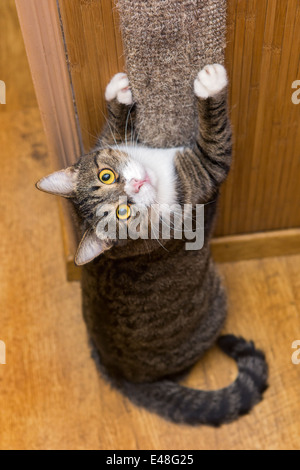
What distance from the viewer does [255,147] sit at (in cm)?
139

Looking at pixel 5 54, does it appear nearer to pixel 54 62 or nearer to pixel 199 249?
pixel 54 62

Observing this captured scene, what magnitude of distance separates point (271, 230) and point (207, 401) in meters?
0.59

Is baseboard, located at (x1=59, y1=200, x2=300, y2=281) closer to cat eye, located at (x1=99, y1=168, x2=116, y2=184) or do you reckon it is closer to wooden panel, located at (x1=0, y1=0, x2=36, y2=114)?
cat eye, located at (x1=99, y1=168, x2=116, y2=184)

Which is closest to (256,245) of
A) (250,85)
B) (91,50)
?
(250,85)

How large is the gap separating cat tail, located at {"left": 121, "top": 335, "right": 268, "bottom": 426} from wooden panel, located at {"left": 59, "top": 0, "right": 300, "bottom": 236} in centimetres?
46

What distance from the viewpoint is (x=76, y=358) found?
159cm

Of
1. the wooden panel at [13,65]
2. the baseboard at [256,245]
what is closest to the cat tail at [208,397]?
the baseboard at [256,245]

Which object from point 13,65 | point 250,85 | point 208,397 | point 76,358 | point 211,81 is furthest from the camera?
point 13,65

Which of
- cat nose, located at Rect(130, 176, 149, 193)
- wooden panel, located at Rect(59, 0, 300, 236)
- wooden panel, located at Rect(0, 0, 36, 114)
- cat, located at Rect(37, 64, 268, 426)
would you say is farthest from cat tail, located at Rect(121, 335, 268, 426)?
wooden panel, located at Rect(0, 0, 36, 114)

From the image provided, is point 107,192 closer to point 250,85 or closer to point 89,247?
point 89,247

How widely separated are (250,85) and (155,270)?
500mm
